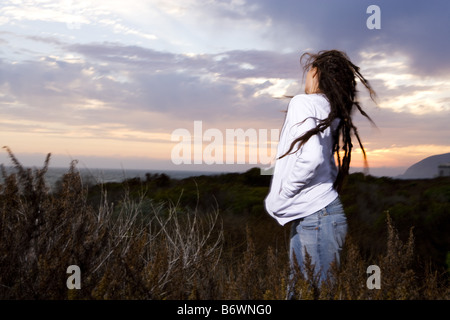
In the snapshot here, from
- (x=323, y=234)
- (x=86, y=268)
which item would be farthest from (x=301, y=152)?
(x=86, y=268)

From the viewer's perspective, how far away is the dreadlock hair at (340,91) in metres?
3.40

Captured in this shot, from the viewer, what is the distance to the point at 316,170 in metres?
3.18

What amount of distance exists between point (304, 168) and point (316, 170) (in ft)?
0.27

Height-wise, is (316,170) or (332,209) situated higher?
(316,170)

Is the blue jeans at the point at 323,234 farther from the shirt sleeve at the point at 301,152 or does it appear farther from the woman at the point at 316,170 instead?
the shirt sleeve at the point at 301,152

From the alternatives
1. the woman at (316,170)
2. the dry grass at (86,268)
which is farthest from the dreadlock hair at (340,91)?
the dry grass at (86,268)

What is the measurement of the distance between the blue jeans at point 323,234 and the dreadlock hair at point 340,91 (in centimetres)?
22

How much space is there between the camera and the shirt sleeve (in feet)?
10.3

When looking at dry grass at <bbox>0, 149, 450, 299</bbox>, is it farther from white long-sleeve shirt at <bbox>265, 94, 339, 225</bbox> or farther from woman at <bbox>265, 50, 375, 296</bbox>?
white long-sleeve shirt at <bbox>265, 94, 339, 225</bbox>

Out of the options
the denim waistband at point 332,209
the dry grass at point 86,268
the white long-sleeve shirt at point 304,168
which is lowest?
the dry grass at point 86,268

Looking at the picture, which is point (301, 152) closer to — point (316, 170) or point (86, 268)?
point (316, 170)

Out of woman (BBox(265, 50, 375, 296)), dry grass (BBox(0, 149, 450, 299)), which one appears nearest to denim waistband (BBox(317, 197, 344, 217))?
woman (BBox(265, 50, 375, 296))

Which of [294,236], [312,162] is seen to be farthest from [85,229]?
[312,162]
